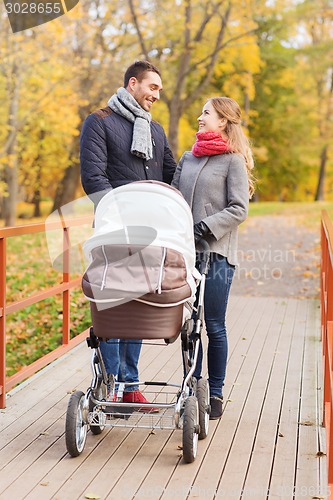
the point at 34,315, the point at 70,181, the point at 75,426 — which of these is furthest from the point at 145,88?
the point at 70,181

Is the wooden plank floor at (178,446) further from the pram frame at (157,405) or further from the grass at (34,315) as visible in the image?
the grass at (34,315)

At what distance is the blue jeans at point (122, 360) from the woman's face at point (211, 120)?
4.77 ft

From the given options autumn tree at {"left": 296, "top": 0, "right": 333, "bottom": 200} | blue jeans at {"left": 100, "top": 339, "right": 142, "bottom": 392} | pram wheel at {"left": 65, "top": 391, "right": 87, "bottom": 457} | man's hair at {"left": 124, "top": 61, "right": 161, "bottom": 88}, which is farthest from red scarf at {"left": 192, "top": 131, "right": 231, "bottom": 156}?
autumn tree at {"left": 296, "top": 0, "right": 333, "bottom": 200}

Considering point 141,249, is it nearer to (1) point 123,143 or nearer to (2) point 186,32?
(1) point 123,143

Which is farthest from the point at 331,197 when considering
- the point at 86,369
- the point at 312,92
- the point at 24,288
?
the point at 86,369

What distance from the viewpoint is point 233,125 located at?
5.34 meters

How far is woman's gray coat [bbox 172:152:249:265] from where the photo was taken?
17.0 ft

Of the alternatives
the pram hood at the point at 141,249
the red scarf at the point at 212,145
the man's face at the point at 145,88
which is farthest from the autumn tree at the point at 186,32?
the pram hood at the point at 141,249

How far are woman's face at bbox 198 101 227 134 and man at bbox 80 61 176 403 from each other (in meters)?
0.33

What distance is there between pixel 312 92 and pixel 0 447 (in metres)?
38.0

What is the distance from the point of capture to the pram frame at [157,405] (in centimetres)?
455

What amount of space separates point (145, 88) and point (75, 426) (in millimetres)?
2120

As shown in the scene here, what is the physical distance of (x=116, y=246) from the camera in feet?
14.4

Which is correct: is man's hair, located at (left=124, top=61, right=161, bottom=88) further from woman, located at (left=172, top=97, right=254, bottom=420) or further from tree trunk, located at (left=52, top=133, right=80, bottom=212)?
tree trunk, located at (left=52, top=133, right=80, bottom=212)
